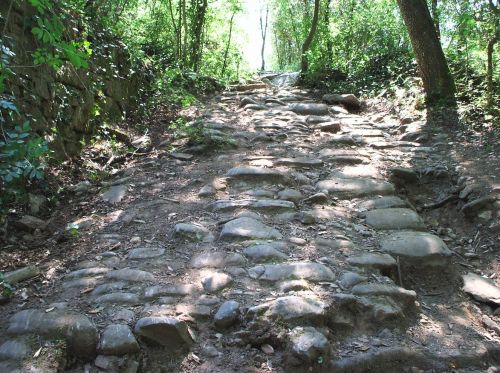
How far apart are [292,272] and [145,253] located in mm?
1069

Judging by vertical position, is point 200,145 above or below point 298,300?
above

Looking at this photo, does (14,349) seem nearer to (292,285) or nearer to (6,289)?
(6,289)

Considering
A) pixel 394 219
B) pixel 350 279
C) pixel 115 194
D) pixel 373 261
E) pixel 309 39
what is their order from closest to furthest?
1. pixel 350 279
2. pixel 373 261
3. pixel 394 219
4. pixel 115 194
5. pixel 309 39

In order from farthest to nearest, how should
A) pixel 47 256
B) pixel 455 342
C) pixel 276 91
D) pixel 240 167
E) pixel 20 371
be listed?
pixel 276 91
pixel 240 167
pixel 47 256
pixel 455 342
pixel 20 371

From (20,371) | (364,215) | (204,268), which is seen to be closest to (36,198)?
(204,268)

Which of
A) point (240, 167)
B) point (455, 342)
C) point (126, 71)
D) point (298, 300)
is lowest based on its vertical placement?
point (455, 342)

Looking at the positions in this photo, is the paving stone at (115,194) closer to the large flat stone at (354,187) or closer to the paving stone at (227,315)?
the large flat stone at (354,187)

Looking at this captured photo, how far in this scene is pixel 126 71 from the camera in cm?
649

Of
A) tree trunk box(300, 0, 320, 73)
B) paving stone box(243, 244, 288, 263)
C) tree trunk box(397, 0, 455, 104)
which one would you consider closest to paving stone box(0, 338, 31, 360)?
paving stone box(243, 244, 288, 263)

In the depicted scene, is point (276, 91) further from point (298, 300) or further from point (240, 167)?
point (298, 300)

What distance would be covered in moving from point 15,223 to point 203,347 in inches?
79.9

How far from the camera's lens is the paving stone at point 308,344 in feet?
6.69

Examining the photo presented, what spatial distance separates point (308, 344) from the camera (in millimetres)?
2076

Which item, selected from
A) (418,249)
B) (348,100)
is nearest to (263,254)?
(418,249)
